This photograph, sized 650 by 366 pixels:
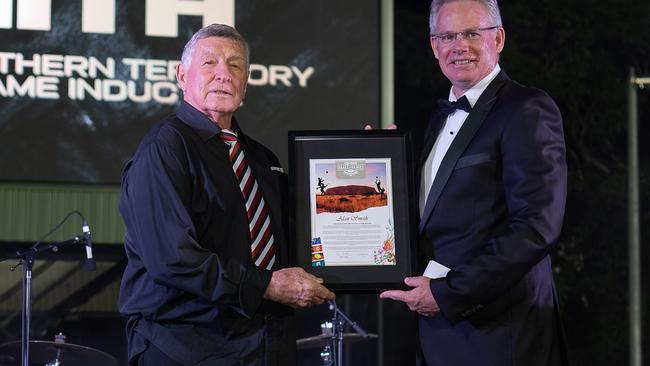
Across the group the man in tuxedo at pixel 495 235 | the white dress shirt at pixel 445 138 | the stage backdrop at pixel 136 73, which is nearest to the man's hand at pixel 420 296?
the man in tuxedo at pixel 495 235

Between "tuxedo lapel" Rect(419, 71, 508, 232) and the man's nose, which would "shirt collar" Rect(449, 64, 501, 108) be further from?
the man's nose

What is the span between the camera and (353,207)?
10.1 feet

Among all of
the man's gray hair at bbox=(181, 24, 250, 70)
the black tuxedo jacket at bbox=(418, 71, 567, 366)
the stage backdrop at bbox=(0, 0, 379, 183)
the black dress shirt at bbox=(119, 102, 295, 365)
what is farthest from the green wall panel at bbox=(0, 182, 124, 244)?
the black tuxedo jacket at bbox=(418, 71, 567, 366)

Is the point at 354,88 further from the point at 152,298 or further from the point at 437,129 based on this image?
the point at 152,298

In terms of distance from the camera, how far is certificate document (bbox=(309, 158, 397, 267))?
3031 mm

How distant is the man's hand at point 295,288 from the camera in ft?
9.22

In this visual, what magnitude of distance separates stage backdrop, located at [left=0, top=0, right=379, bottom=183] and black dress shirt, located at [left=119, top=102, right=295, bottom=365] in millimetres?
2702

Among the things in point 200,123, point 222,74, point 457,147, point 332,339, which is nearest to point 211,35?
point 222,74

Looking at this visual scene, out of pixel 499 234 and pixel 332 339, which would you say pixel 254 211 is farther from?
pixel 332 339

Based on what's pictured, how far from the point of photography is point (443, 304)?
276 centimetres

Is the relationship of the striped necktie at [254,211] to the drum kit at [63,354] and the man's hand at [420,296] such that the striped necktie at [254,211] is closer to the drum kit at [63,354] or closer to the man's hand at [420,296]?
the man's hand at [420,296]

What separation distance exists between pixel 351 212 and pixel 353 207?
16mm

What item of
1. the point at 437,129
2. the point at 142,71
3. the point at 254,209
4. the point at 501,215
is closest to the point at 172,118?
the point at 254,209

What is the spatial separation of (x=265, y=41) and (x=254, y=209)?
9.44ft
